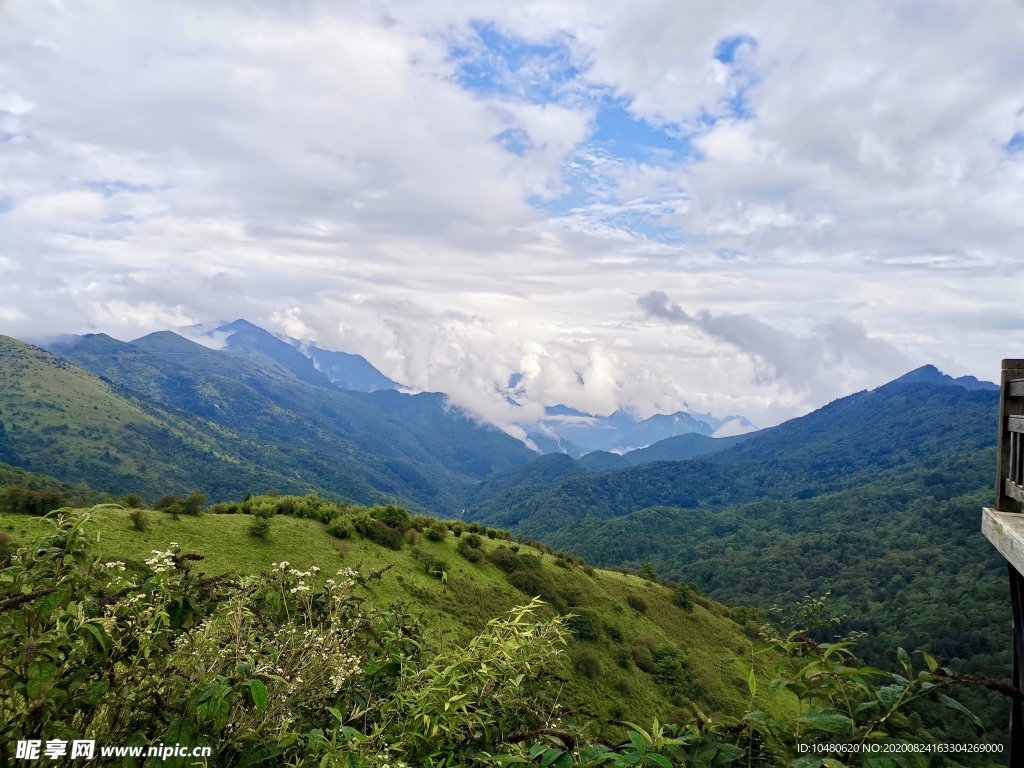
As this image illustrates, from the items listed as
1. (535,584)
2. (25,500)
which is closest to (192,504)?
(25,500)

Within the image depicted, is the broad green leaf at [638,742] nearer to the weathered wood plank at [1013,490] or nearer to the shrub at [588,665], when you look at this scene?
the weathered wood plank at [1013,490]

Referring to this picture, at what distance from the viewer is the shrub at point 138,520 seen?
2545cm

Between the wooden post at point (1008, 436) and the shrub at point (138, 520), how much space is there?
1220 inches

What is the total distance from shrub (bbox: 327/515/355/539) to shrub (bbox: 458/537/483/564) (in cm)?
985

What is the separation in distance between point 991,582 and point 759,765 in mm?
112844

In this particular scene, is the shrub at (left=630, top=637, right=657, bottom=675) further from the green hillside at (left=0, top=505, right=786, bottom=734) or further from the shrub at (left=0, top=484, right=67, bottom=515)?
the shrub at (left=0, top=484, right=67, bottom=515)

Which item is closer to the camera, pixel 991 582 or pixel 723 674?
pixel 723 674

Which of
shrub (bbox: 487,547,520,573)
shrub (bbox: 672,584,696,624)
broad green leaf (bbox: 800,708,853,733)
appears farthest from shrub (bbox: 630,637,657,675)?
broad green leaf (bbox: 800,708,853,733)

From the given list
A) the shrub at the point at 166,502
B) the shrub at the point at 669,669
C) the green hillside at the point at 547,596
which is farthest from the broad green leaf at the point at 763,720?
the shrub at the point at 669,669

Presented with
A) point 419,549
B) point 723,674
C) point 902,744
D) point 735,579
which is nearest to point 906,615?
point 735,579

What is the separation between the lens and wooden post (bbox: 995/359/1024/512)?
15.2ft

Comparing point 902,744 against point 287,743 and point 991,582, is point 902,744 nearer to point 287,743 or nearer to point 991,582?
point 287,743

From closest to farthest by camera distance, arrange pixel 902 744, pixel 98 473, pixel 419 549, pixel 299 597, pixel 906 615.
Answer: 1. pixel 902 744
2. pixel 299 597
3. pixel 419 549
4. pixel 906 615
5. pixel 98 473

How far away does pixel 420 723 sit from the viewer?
10.0 ft
